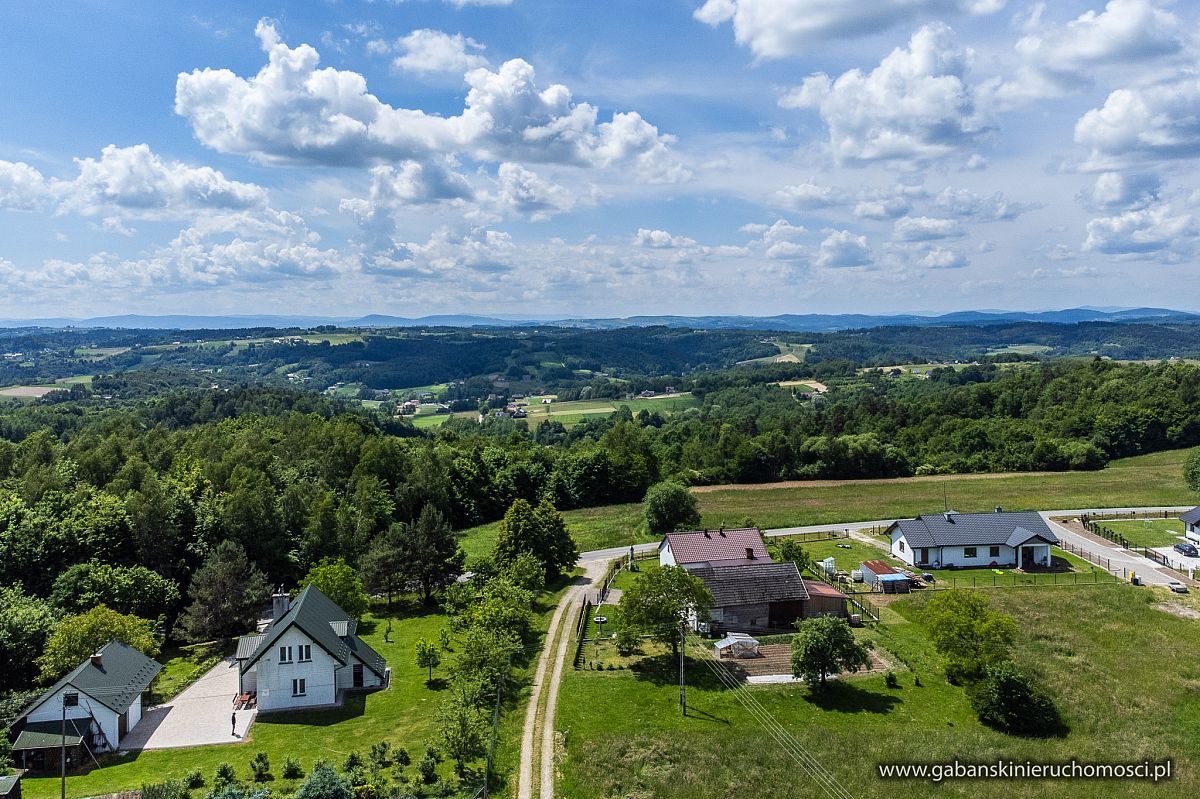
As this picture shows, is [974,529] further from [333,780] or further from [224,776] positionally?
[224,776]

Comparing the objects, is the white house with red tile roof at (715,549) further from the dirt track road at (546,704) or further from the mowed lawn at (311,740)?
the mowed lawn at (311,740)

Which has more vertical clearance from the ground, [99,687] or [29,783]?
[99,687]

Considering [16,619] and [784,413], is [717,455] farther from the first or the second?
[16,619]

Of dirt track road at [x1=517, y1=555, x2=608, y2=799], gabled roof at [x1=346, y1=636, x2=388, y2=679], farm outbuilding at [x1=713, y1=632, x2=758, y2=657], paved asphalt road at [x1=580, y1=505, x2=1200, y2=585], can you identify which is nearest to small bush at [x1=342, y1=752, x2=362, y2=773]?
dirt track road at [x1=517, y1=555, x2=608, y2=799]

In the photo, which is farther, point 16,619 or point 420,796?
point 16,619

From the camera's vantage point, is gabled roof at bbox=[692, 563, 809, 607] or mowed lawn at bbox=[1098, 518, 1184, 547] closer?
gabled roof at bbox=[692, 563, 809, 607]

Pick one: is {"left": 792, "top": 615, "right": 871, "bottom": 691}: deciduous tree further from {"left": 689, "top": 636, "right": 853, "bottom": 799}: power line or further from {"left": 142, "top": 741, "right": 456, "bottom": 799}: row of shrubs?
{"left": 142, "top": 741, "right": 456, "bottom": 799}: row of shrubs

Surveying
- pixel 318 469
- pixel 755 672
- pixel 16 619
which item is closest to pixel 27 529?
pixel 16 619

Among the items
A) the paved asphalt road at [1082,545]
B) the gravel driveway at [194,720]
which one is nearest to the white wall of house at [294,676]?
the gravel driveway at [194,720]
